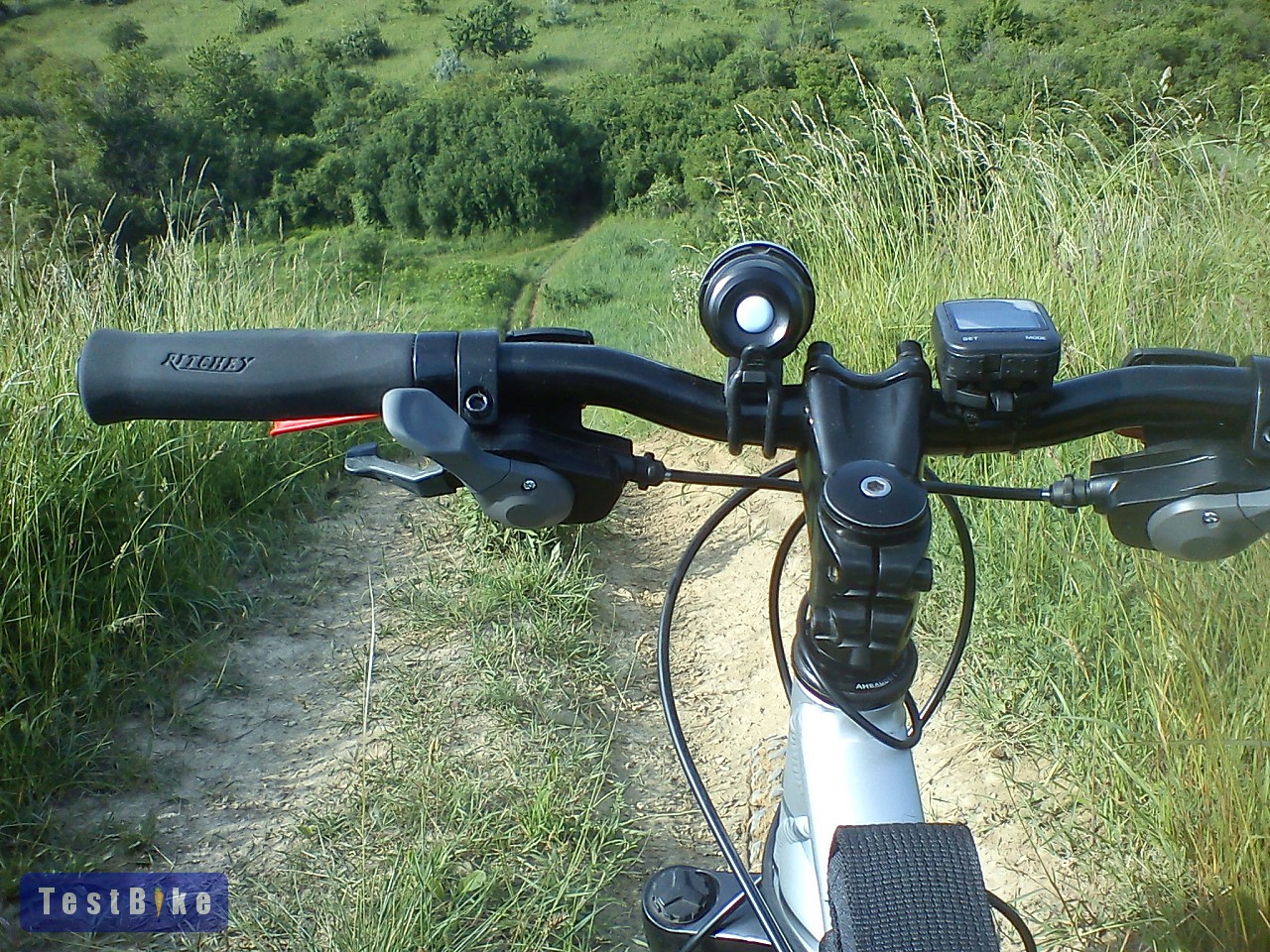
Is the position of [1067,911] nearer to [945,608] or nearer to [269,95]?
[945,608]

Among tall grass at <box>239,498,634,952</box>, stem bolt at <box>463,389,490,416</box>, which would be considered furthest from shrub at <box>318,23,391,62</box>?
stem bolt at <box>463,389,490,416</box>

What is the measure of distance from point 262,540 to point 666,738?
5.87ft

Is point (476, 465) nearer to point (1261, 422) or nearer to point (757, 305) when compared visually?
point (757, 305)

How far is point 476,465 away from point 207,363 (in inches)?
12.2

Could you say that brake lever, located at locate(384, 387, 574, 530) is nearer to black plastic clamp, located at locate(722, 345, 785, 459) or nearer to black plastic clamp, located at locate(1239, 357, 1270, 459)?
black plastic clamp, located at locate(722, 345, 785, 459)

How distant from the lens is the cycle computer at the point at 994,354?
93 centimetres

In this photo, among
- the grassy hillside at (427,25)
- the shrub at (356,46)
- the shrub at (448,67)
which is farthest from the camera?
the shrub at (448,67)

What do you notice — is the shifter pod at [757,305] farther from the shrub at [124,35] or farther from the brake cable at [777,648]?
the shrub at [124,35]

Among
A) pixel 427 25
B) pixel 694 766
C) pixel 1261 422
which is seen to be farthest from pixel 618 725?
pixel 427 25

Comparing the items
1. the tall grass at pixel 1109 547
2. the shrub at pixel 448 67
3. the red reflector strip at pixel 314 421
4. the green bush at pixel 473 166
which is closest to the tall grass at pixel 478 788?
the tall grass at pixel 1109 547

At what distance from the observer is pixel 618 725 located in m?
3.14

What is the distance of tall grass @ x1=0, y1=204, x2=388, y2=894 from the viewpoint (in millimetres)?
2611

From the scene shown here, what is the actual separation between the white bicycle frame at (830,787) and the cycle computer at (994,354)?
0.33 metres

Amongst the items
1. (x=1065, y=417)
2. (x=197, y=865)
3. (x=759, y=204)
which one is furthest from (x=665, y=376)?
(x=759, y=204)
